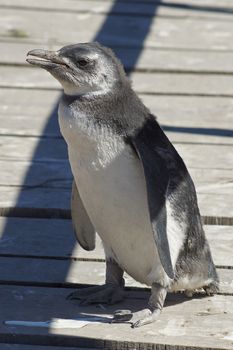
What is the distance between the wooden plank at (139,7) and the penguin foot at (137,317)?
11.3 feet

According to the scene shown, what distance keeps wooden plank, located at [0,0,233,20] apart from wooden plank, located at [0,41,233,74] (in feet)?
1.93

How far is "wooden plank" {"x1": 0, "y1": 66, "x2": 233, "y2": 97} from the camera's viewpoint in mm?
5762

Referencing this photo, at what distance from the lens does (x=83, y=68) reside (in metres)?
3.68

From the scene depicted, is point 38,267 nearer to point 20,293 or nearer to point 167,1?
point 20,293

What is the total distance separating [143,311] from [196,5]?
145 inches

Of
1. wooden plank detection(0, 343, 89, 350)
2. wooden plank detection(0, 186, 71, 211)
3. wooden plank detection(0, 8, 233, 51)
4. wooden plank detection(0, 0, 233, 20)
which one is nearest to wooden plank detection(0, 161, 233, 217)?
wooden plank detection(0, 186, 71, 211)

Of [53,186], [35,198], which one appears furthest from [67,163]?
[35,198]

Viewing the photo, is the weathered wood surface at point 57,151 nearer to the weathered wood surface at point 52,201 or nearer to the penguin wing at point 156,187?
the weathered wood surface at point 52,201

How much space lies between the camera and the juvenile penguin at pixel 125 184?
140 inches

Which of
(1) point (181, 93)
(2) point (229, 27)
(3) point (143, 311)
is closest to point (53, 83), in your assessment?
(1) point (181, 93)

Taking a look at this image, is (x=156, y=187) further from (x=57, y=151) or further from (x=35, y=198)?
(x=57, y=151)

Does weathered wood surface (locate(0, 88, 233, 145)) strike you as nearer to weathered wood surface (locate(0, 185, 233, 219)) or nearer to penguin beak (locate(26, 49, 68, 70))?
weathered wood surface (locate(0, 185, 233, 219))

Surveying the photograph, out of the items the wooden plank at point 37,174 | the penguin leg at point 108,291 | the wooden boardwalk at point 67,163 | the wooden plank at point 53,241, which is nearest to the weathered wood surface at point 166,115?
the wooden boardwalk at point 67,163

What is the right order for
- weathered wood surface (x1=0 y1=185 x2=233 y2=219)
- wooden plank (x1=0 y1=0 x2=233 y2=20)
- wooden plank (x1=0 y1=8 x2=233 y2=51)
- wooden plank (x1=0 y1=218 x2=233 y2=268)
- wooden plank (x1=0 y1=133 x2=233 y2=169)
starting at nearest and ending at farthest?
1. wooden plank (x1=0 y1=218 x2=233 y2=268)
2. weathered wood surface (x1=0 y1=185 x2=233 y2=219)
3. wooden plank (x1=0 y1=133 x2=233 y2=169)
4. wooden plank (x1=0 y1=8 x2=233 y2=51)
5. wooden plank (x1=0 y1=0 x2=233 y2=20)
